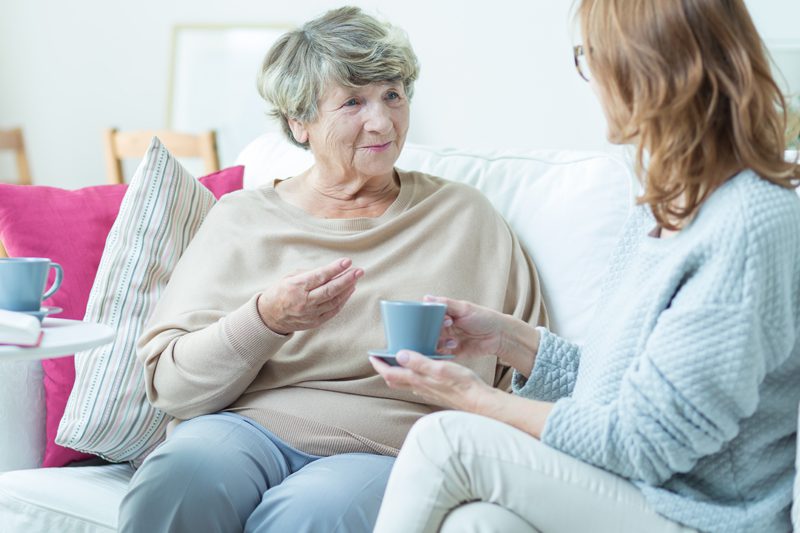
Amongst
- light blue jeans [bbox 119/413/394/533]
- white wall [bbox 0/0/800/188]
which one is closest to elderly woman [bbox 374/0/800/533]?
light blue jeans [bbox 119/413/394/533]

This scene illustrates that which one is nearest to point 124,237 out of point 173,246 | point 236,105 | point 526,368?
point 173,246

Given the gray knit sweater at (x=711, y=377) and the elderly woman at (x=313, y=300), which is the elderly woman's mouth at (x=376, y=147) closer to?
the elderly woman at (x=313, y=300)

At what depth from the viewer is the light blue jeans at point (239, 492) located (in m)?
1.37

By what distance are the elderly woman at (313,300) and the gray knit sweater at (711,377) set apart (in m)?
0.46

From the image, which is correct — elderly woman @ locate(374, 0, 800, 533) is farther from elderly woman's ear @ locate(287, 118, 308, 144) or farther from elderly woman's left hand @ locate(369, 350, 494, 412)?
elderly woman's ear @ locate(287, 118, 308, 144)

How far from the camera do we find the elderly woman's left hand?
1197 millimetres

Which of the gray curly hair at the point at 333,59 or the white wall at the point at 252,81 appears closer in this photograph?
the gray curly hair at the point at 333,59

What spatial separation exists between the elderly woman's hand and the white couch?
368mm

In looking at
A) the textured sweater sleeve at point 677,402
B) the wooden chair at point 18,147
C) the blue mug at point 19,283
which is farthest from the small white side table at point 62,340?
the wooden chair at point 18,147

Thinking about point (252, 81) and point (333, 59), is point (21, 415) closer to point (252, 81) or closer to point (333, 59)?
point (333, 59)

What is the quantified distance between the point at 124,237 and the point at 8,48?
2761mm

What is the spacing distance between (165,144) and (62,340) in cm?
225

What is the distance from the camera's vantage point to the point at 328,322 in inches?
66.1

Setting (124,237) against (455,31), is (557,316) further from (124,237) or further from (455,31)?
(455,31)
